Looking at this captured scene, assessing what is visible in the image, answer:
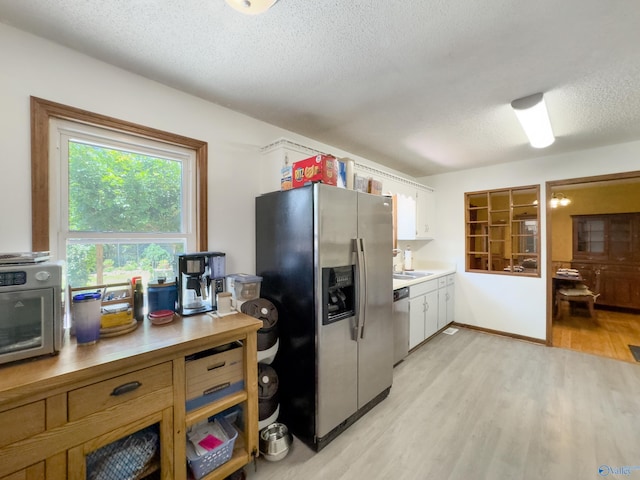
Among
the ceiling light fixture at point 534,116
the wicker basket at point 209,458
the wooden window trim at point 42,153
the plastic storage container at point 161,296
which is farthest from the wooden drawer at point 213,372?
the ceiling light fixture at point 534,116

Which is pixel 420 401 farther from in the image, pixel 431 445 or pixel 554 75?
pixel 554 75

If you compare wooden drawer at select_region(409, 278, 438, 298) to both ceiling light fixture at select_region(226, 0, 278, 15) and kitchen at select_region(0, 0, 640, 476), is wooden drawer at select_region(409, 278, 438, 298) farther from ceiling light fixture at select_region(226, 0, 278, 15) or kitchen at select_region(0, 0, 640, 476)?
ceiling light fixture at select_region(226, 0, 278, 15)

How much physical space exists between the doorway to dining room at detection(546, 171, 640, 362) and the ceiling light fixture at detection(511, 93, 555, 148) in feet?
8.31

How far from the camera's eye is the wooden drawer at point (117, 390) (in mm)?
1051

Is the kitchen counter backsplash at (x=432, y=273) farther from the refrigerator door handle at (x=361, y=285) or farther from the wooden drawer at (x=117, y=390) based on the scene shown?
the wooden drawer at (x=117, y=390)

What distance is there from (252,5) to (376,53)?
2.45 feet

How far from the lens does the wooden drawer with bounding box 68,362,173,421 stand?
1051 millimetres

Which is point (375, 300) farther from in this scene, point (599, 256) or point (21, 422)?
point (599, 256)

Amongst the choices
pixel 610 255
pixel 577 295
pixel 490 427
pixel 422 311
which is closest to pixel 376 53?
pixel 490 427

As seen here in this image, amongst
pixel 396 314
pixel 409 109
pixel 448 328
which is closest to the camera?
pixel 409 109

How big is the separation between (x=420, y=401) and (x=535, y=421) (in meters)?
0.83

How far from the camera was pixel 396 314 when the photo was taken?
2.79 meters

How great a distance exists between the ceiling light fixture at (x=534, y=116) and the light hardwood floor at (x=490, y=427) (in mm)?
2382

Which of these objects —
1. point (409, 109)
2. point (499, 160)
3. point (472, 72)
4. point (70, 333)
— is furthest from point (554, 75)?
point (70, 333)
